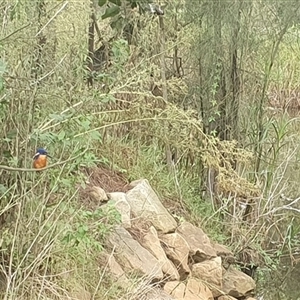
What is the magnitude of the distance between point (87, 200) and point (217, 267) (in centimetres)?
91

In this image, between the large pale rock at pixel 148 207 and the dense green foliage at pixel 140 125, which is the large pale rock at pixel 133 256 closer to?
the dense green foliage at pixel 140 125

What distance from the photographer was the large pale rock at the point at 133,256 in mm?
3729

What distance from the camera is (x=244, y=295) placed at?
4512 millimetres

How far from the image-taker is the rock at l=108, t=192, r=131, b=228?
13.3 ft

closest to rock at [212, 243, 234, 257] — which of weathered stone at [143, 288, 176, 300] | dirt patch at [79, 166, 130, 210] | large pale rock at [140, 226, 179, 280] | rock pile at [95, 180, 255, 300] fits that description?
rock pile at [95, 180, 255, 300]

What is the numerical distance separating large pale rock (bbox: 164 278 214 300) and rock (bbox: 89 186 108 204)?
59 cm

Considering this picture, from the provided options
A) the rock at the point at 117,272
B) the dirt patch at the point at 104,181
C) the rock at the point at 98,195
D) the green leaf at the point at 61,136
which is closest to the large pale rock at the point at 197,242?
the dirt patch at the point at 104,181

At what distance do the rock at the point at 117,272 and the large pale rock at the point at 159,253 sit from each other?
35cm

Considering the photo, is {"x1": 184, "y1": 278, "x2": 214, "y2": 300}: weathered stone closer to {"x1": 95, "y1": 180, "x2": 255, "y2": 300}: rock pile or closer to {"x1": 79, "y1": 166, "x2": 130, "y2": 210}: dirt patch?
{"x1": 95, "y1": 180, "x2": 255, "y2": 300}: rock pile

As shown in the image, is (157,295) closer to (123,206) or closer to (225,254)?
(123,206)

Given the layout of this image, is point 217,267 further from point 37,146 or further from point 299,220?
point 37,146

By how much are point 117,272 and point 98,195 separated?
60cm

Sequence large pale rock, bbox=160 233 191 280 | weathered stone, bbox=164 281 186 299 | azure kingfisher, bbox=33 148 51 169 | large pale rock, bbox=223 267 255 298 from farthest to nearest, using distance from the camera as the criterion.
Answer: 1. large pale rock, bbox=223 267 255 298
2. large pale rock, bbox=160 233 191 280
3. weathered stone, bbox=164 281 186 299
4. azure kingfisher, bbox=33 148 51 169

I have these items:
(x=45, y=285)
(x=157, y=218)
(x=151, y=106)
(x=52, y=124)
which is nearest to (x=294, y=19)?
(x=151, y=106)
